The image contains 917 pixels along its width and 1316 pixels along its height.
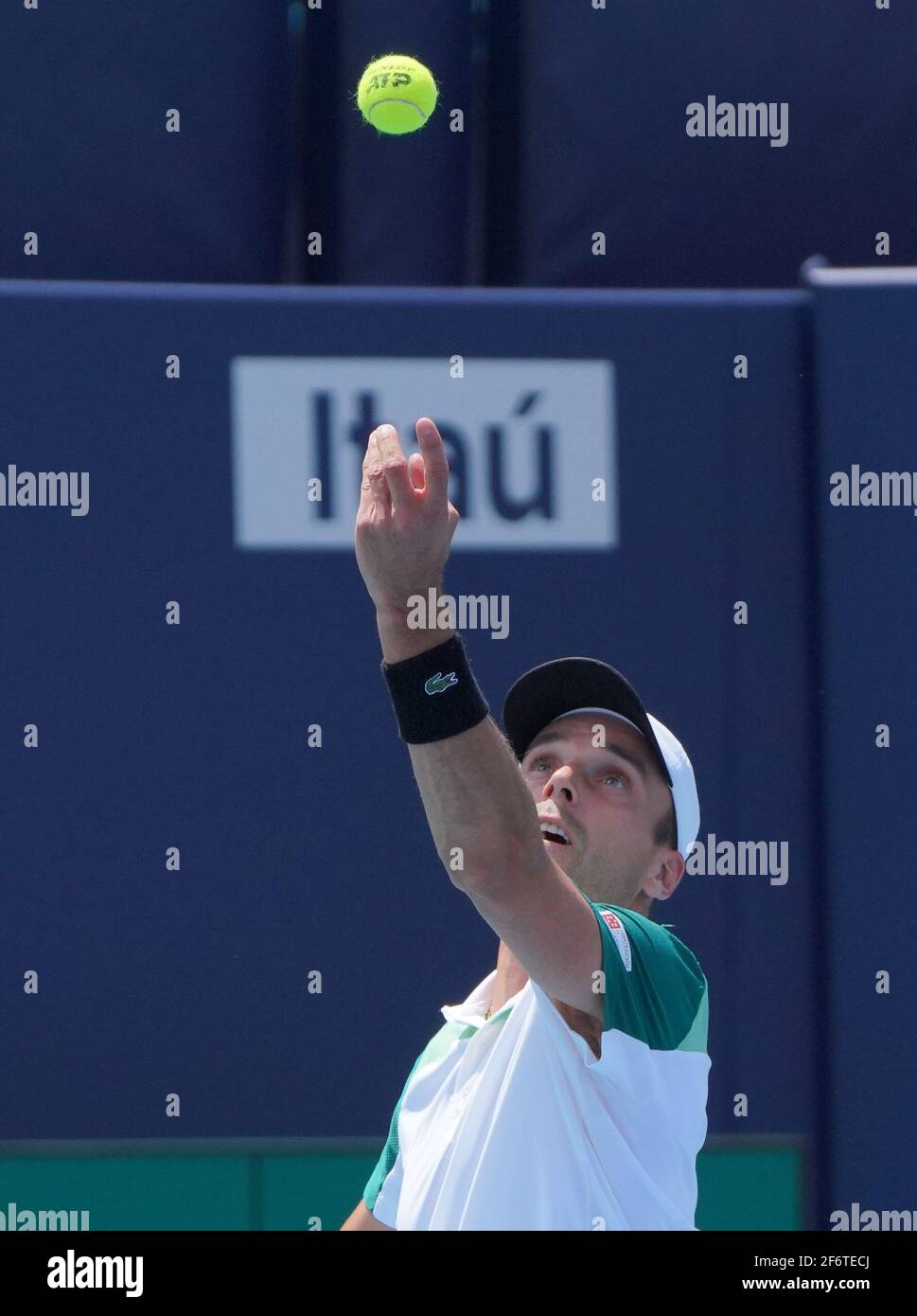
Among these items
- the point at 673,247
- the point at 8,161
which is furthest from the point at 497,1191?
the point at 8,161

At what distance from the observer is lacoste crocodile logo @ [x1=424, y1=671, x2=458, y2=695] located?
60.4 inches

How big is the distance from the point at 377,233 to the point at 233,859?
63.5 inches

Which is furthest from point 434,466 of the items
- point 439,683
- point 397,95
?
point 397,95

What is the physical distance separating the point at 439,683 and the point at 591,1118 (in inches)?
21.3

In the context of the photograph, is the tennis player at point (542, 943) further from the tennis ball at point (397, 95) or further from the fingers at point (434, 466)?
the tennis ball at point (397, 95)

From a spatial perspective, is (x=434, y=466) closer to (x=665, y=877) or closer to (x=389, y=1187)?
(x=665, y=877)

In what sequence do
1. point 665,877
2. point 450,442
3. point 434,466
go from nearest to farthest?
point 434,466 → point 665,877 → point 450,442

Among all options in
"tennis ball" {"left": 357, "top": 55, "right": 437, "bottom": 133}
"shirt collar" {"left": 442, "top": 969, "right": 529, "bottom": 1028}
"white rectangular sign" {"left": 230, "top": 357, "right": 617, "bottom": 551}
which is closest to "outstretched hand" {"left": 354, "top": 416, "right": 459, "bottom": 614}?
"shirt collar" {"left": 442, "top": 969, "right": 529, "bottom": 1028}

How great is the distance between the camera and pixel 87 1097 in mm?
3189

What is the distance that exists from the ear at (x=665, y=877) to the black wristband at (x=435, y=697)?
56 centimetres

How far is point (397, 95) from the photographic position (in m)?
3.46

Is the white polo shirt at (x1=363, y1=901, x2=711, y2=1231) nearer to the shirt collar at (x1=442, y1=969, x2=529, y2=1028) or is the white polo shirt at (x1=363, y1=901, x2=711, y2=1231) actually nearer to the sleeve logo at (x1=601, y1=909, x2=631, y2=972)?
the sleeve logo at (x1=601, y1=909, x2=631, y2=972)

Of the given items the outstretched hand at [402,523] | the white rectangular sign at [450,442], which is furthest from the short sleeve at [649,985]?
the white rectangular sign at [450,442]
